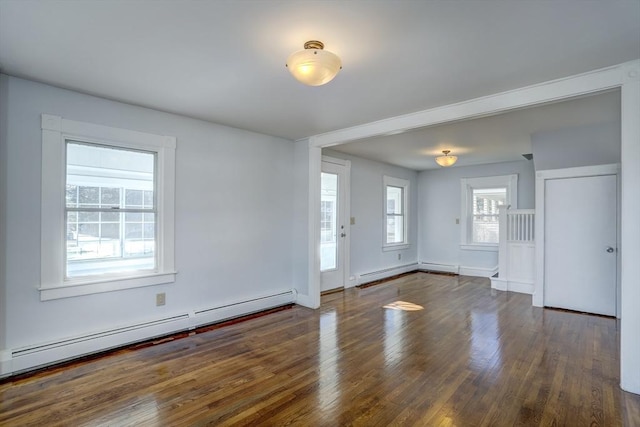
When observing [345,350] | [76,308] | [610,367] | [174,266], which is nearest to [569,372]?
[610,367]

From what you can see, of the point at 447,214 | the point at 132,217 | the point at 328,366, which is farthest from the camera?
the point at 447,214

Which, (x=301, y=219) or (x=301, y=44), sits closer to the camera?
(x=301, y=44)

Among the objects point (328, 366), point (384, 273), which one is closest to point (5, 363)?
point (328, 366)

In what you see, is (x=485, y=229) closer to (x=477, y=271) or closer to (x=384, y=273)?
(x=477, y=271)

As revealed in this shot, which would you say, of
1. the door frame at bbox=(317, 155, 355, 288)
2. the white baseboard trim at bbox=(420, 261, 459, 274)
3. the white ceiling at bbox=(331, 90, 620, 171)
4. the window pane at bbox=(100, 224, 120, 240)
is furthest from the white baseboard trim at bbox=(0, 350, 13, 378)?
the white baseboard trim at bbox=(420, 261, 459, 274)

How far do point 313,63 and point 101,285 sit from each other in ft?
9.45

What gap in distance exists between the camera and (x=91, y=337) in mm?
3111

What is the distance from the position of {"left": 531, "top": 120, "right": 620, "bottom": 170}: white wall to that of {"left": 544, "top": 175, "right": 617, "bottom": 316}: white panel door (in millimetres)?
266

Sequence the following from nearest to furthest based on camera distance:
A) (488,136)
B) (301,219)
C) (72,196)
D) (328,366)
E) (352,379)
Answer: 1. (352,379)
2. (328,366)
3. (72,196)
4. (488,136)
5. (301,219)

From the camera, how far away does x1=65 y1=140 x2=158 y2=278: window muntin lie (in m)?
3.12

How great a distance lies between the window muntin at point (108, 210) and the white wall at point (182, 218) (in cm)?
25

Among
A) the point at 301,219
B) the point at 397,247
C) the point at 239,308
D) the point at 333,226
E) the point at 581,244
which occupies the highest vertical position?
the point at 301,219

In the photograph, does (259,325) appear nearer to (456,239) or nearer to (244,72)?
(244,72)

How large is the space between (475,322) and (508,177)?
3.86m
